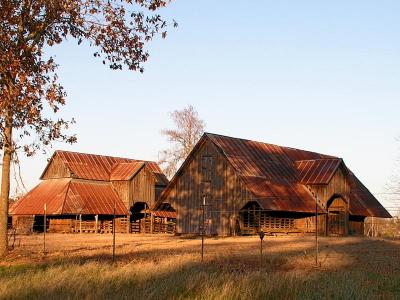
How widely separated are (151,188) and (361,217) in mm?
19683

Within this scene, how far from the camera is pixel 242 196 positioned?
40.5 meters

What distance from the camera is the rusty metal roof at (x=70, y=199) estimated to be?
4950 cm

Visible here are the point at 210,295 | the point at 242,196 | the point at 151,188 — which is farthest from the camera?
the point at 151,188

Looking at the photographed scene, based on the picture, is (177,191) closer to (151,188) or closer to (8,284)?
(151,188)

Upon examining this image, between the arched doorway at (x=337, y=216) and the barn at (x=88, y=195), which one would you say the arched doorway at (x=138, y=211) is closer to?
the barn at (x=88, y=195)

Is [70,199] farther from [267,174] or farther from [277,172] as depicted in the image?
[277,172]

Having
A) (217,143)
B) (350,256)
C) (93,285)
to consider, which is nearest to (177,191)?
(217,143)

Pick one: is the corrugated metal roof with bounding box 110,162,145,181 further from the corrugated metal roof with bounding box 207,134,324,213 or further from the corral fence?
the corrugated metal roof with bounding box 207,134,324,213

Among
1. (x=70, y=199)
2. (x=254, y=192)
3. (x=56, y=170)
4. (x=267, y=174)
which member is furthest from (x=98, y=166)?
(x=254, y=192)

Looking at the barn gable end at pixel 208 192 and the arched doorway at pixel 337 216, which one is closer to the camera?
the barn gable end at pixel 208 192

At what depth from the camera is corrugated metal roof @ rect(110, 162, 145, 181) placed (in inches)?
2205

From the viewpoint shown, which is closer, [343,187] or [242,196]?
[242,196]

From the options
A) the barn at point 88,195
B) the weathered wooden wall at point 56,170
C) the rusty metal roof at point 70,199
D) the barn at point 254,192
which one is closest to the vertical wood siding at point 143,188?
the barn at point 88,195

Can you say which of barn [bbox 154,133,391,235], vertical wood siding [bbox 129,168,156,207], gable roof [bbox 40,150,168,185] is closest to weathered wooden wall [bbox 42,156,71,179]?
gable roof [bbox 40,150,168,185]
